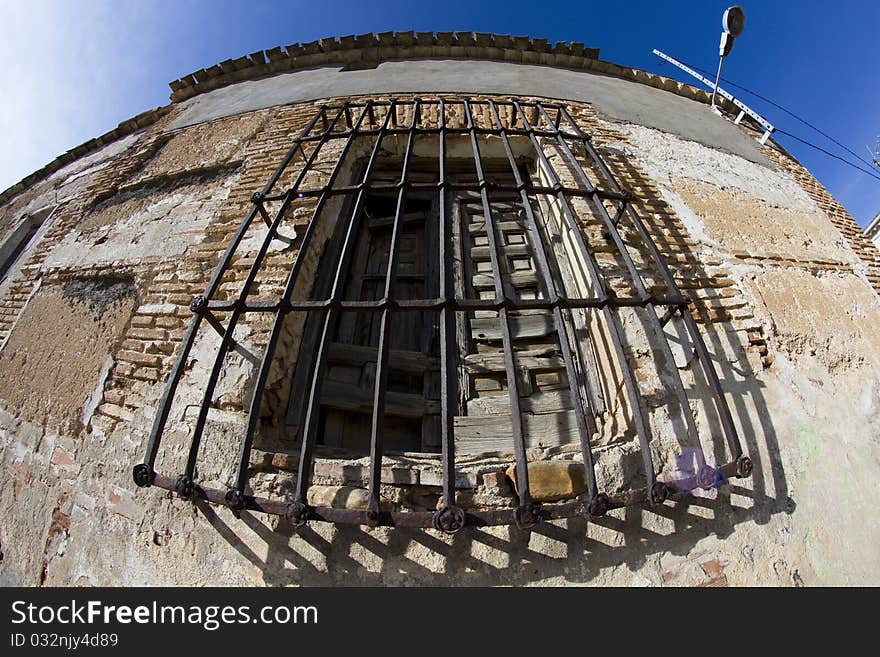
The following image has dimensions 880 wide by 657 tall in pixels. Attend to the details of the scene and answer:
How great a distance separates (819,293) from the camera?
206 centimetres

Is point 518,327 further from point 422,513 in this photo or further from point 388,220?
point 388,220

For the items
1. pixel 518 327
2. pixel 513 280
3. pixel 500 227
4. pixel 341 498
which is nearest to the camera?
pixel 341 498

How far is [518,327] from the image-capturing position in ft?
6.59

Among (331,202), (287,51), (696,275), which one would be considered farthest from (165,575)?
(287,51)

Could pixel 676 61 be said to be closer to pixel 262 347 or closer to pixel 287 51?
pixel 287 51

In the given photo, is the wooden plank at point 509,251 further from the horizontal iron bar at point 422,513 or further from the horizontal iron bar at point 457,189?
the horizontal iron bar at point 422,513

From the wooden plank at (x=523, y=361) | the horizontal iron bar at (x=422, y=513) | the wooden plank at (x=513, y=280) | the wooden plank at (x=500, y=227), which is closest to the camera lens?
the horizontal iron bar at (x=422, y=513)

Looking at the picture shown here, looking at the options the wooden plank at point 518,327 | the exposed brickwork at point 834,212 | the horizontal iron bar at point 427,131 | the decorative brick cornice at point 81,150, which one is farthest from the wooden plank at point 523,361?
the decorative brick cornice at point 81,150

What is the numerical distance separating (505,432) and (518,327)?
62 centimetres

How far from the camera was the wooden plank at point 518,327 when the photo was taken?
1980 millimetres

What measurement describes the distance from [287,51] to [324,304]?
476 cm

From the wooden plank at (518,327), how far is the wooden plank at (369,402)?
18.3 inches

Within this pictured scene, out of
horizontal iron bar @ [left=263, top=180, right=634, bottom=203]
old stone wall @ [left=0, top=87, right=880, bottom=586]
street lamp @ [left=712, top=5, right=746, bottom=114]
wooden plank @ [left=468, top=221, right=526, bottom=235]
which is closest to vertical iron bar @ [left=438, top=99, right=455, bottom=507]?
old stone wall @ [left=0, top=87, right=880, bottom=586]

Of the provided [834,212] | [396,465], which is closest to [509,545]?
[396,465]
